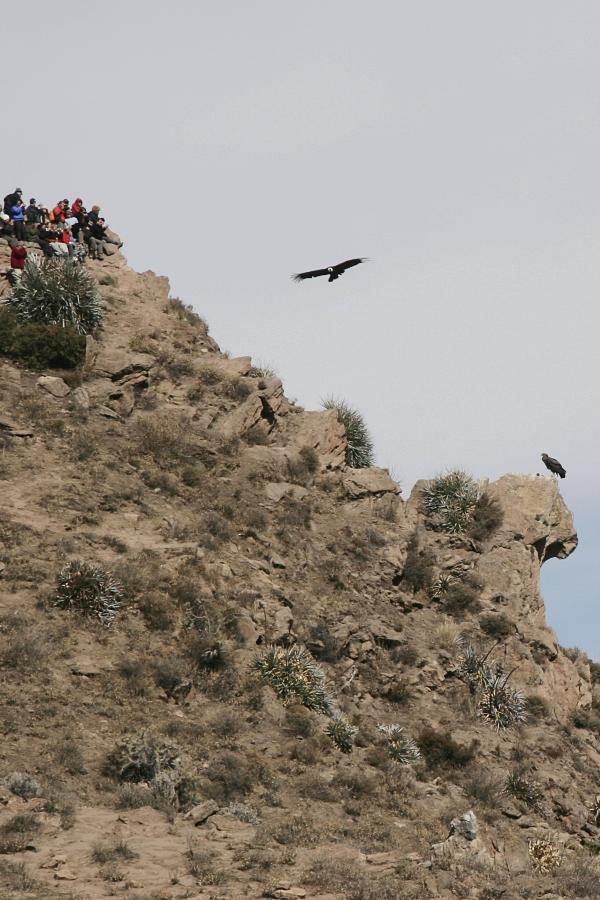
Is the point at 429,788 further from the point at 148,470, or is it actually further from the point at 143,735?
the point at 148,470

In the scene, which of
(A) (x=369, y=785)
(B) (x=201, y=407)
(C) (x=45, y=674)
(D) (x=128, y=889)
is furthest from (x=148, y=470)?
(D) (x=128, y=889)

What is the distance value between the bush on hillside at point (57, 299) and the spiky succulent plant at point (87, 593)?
12.1 m

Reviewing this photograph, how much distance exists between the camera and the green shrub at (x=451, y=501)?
104ft

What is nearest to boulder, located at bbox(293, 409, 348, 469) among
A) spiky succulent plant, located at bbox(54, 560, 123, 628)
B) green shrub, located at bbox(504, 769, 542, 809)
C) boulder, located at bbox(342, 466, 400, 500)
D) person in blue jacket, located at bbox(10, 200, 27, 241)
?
boulder, located at bbox(342, 466, 400, 500)

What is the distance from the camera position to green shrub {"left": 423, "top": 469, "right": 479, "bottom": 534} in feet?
104

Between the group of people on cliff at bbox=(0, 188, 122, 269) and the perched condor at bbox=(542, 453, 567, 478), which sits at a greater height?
the group of people on cliff at bbox=(0, 188, 122, 269)

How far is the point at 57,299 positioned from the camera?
108ft

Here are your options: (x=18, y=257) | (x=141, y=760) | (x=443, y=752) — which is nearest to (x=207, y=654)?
(x=141, y=760)

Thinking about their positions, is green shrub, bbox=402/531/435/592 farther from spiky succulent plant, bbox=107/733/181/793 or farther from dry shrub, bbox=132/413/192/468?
spiky succulent plant, bbox=107/733/181/793

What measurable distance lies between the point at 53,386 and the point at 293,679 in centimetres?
1271

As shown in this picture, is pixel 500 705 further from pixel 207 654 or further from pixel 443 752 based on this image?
pixel 207 654

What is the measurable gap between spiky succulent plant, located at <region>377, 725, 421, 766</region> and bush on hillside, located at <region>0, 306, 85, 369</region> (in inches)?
611

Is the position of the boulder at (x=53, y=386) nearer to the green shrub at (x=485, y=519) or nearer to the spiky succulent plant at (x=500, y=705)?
the green shrub at (x=485, y=519)

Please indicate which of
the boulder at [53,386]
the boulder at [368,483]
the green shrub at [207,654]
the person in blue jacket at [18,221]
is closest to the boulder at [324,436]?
the boulder at [368,483]
